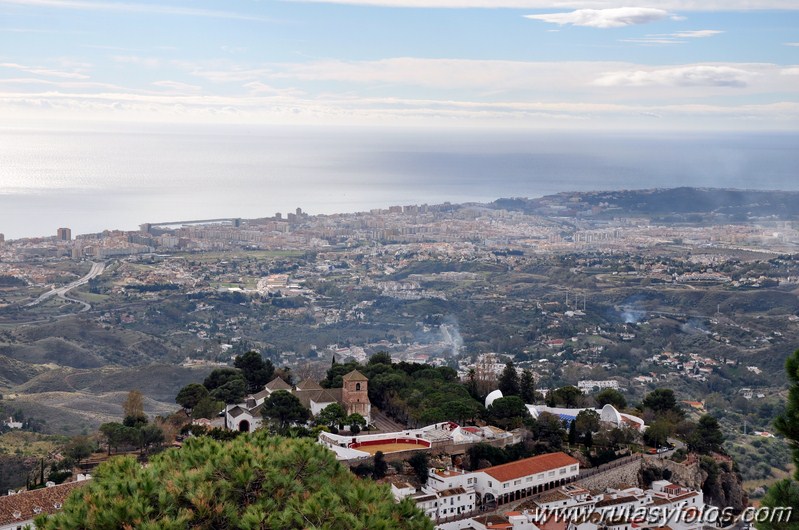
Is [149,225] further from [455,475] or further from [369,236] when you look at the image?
[455,475]

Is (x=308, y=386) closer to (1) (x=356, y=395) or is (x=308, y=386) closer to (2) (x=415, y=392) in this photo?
(1) (x=356, y=395)

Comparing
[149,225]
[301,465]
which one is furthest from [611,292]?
[301,465]

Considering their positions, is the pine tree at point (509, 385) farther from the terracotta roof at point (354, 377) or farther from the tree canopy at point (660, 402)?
the terracotta roof at point (354, 377)

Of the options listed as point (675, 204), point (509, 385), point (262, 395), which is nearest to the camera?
point (262, 395)

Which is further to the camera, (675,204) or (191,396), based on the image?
(675,204)

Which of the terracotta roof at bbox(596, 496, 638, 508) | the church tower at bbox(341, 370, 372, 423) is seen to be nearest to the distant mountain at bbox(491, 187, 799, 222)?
the church tower at bbox(341, 370, 372, 423)

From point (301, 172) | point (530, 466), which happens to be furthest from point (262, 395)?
point (301, 172)
